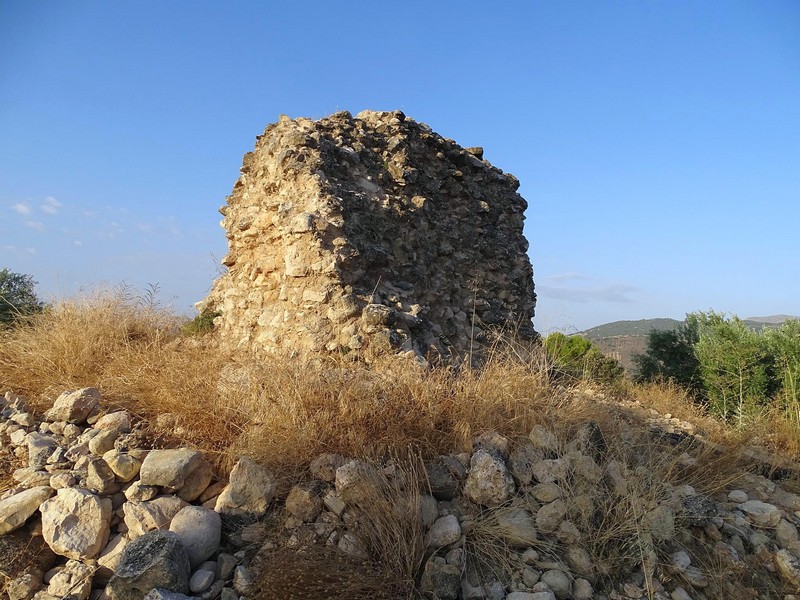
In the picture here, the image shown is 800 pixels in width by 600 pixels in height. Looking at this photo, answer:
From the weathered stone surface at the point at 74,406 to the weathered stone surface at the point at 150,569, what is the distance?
5.20 ft

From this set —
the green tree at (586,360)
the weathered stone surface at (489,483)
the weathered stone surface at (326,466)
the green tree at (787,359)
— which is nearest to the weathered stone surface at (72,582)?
the weathered stone surface at (326,466)

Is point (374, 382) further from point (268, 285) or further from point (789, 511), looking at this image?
point (789, 511)

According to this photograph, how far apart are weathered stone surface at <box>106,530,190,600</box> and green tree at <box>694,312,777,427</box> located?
22.1 feet

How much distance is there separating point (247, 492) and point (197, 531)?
325 millimetres

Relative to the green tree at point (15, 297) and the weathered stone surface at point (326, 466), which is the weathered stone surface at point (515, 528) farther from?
the green tree at point (15, 297)

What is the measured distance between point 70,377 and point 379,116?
4924mm

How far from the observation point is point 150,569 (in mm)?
2520

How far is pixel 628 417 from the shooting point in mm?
5254

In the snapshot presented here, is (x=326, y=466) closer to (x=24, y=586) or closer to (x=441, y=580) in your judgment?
(x=441, y=580)

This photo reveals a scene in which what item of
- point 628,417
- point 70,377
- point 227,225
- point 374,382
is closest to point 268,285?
point 227,225

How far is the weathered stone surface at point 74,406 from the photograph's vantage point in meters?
3.81

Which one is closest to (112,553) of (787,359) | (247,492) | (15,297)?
(247,492)

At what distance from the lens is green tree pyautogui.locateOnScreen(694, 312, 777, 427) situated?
7.02 metres

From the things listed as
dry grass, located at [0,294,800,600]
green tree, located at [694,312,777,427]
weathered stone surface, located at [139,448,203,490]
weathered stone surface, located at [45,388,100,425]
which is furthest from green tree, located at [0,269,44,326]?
green tree, located at [694,312,777,427]
